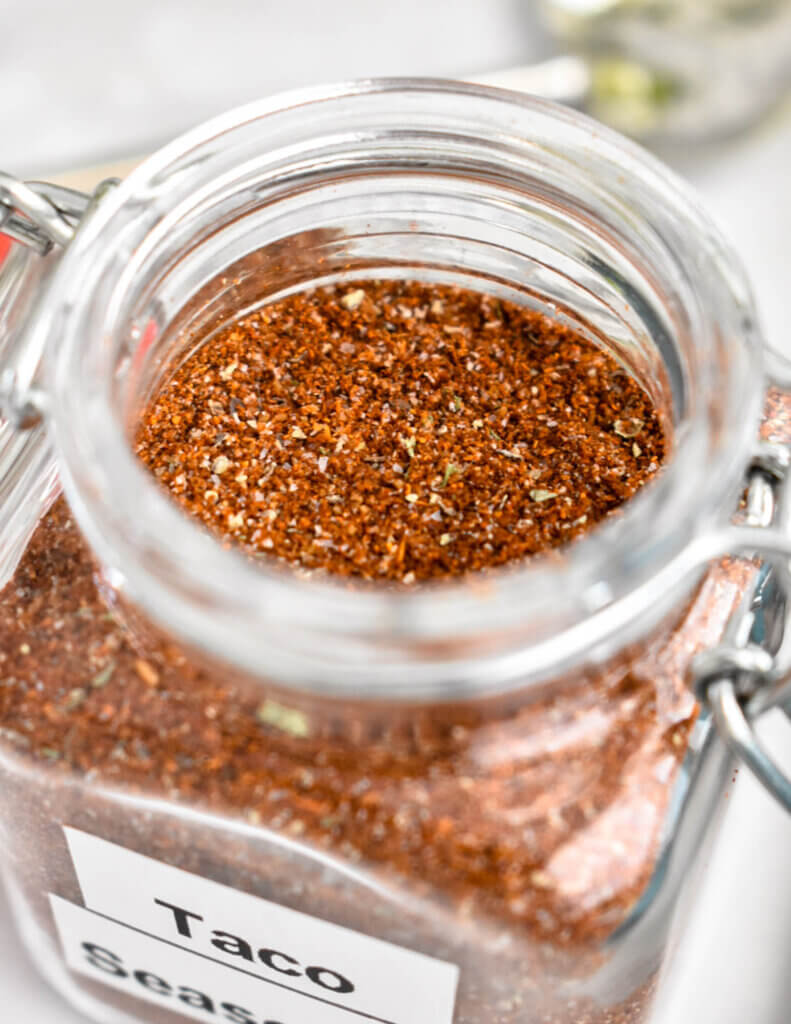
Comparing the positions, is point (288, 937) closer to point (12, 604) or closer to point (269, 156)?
point (12, 604)

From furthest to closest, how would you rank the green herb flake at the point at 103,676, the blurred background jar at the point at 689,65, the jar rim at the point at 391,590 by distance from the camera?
1. the blurred background jar at the point at 689,65
2. the green herb flake at the point at 103,676
3. the jar rim at the point at 391,590

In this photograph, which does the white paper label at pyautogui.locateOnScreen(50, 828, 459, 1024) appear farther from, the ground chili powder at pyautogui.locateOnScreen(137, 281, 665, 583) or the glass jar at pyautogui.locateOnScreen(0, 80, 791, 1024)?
the ground chili powder at pyautogui.locateOnScreen(137, 281, 665, 583)

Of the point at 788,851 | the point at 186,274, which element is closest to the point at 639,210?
the point at 186,274

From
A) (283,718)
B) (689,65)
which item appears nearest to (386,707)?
(283,718)

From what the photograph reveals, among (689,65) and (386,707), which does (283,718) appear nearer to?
(386,707)

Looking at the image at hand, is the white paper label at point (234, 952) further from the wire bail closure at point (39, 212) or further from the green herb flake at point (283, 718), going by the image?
the wire bail closure at point (39, 212)

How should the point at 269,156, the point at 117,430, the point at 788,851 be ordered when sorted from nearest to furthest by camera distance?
the point at 117,430 < the point at 269,156 < the point at 788,851

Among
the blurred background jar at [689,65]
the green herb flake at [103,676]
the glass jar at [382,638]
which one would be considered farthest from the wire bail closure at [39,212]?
the blurred background jar at [689,65]

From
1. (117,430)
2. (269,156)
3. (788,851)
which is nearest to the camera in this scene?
(117,430)
